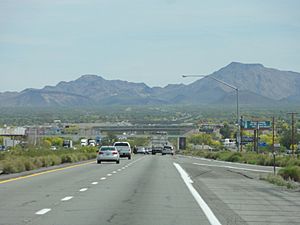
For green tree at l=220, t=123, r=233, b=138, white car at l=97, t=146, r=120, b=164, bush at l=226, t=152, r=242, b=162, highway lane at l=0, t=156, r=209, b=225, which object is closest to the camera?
highway lane at l=0, t=156, r=209, b=225

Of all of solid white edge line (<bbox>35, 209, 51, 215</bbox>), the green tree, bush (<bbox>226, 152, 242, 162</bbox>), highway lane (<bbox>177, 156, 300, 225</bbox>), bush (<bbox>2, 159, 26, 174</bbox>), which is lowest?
solid white edge line (<bbox>35, 209, 51, 215</bbox>)

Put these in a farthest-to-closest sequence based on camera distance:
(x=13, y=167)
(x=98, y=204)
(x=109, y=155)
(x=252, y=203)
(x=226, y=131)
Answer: (x=226, y=131)
(x=109, y=155)
(x=13, y=167)
(x=252, y=203)
(x=98, y=204)

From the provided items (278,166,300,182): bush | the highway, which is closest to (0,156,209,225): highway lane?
the highway

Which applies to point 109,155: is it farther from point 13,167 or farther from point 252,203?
point 252,203

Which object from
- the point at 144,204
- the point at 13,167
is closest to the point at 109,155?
the point at 13,167

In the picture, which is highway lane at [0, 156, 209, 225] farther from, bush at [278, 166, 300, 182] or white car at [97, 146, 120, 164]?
white car at [97, 146, 120, 164]

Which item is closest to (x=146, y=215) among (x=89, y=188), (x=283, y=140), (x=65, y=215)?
(x=65, y=215)

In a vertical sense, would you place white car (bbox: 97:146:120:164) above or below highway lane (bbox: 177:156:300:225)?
above

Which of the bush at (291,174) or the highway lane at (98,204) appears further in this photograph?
the bush at (291,174)

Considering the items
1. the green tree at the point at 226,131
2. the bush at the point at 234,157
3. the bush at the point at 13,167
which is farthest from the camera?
the green tree at the point at 226,131

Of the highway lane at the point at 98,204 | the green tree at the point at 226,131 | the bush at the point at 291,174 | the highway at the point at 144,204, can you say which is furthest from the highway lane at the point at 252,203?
the green tree at the point at 226,131

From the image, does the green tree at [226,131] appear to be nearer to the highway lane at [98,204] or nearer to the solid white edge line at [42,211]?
the highway lane at [98,204]

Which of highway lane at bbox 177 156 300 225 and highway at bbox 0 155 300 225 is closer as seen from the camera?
highway at bbox 0 155 300 225

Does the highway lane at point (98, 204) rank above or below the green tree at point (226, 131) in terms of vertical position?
below
